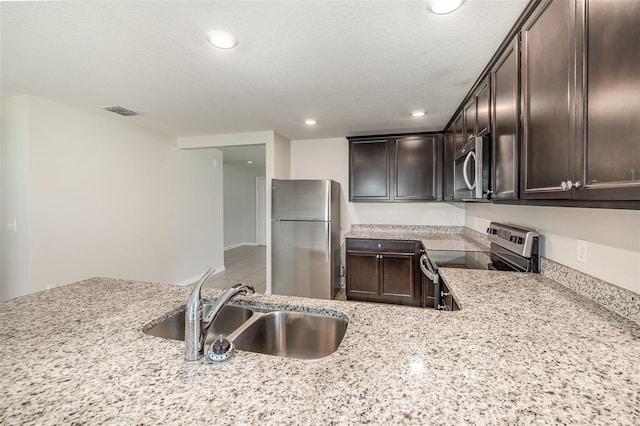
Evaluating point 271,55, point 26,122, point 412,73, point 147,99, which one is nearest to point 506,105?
point 412,73

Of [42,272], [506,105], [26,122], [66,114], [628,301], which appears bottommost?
[42,272]

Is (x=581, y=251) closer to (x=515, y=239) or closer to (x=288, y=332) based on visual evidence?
(x=515, y=239)

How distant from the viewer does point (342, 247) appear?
426 cm

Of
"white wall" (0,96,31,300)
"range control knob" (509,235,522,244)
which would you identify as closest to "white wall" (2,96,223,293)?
"white wall" (0,96,31,300)

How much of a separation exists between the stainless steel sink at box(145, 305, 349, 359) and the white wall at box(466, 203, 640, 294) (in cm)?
120

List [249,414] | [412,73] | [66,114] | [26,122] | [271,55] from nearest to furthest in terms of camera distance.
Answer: [249,414]
[271,55]
[412,73]
[26,122]
[66,114]

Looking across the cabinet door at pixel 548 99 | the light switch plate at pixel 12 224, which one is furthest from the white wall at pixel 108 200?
the cabinet door at pixel 548 99

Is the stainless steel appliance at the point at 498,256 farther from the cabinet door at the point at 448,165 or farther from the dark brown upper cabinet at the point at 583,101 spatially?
the cabinet door at the point at 448,165

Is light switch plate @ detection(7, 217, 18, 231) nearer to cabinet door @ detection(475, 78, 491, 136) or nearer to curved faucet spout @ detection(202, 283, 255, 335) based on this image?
curved faucet spout @ detection(202, 283, 255, 335)

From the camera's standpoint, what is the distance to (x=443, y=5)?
4.40ft

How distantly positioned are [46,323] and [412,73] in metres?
2.54

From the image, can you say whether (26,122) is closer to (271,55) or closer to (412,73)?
(271,55)

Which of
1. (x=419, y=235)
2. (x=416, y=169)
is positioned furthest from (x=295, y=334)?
(x=416, y=169)

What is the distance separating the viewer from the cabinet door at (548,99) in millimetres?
1016
